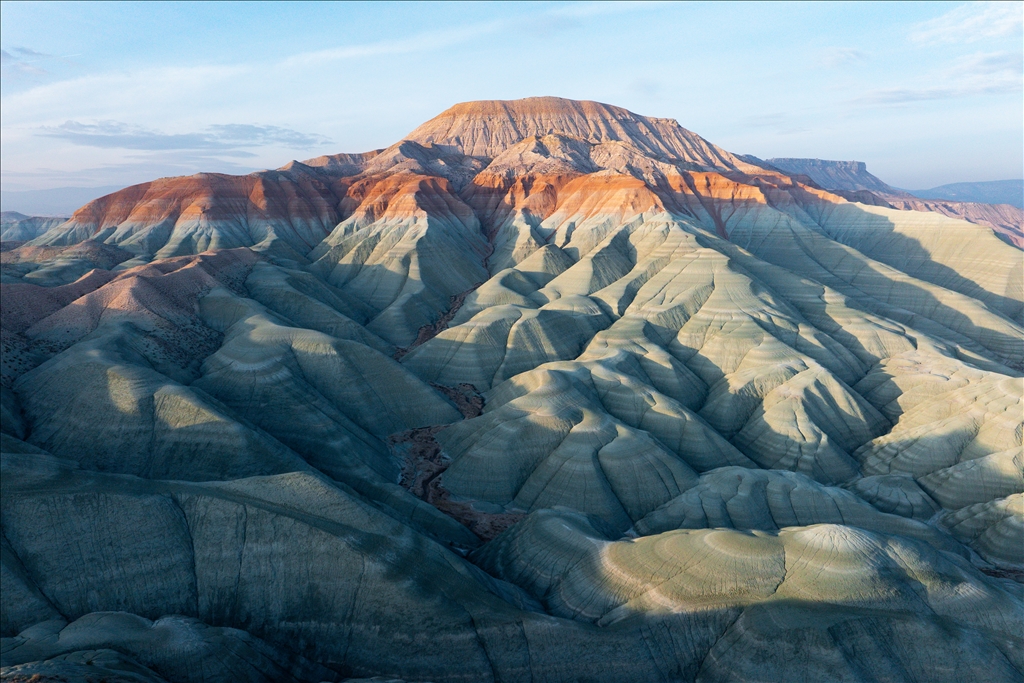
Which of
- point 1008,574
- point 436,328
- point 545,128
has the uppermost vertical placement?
point 545,128

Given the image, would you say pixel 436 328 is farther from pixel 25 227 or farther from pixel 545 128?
pixel 25 227

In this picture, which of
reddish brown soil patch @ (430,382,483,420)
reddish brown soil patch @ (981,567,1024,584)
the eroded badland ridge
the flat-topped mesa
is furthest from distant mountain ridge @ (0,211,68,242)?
reddish brown soil patch @ (981,567,1024,584)

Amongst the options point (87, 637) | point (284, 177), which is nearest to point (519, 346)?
point (87, 637)

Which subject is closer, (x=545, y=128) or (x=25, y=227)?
(x=25, y=227)

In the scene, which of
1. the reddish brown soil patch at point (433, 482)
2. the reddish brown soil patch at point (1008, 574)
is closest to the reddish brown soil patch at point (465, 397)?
the reddish brown soil patch at point (433, 482)

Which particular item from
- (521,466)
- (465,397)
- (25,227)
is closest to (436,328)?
(465,397)
